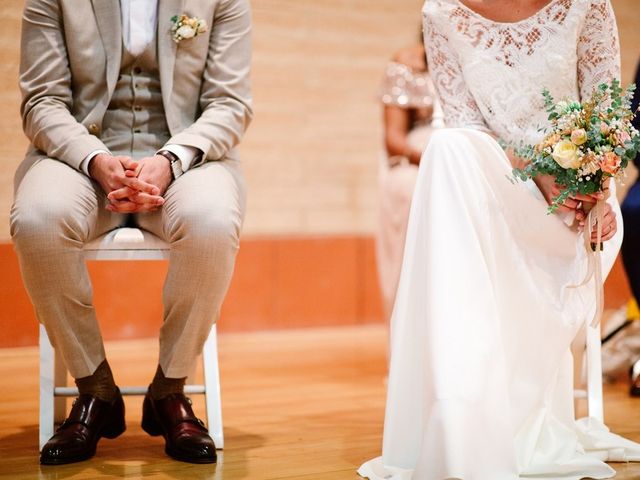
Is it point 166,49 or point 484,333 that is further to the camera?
point 166,49

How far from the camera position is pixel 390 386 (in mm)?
2512

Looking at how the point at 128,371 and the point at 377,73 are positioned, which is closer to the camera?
the point at 128,371

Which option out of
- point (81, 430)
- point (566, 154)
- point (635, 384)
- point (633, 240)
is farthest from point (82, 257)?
point (633, 240)

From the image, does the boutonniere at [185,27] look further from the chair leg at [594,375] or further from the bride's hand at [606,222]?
the chair leg at [594,375]

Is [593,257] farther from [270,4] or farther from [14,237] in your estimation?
[270,4]

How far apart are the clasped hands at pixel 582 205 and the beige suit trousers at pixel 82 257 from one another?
34.8 inches

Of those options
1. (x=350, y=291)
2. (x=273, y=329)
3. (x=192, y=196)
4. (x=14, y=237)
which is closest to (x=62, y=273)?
(x=14, y=237)

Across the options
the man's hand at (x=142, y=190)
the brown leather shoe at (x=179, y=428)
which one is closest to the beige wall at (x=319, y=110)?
the man's hand at (x=142, y=190)

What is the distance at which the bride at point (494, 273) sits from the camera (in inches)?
93.2

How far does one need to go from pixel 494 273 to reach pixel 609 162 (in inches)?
16.3

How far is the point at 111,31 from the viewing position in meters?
2.90

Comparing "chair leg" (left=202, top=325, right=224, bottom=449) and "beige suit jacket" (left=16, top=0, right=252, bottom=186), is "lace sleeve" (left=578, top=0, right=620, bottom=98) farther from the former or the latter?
"chair leg" (left=202, top=325, right=224, bottom=449)

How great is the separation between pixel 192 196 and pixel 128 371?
1.64 metres

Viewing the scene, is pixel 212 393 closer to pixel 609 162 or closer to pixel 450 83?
pixel 450 83
